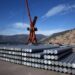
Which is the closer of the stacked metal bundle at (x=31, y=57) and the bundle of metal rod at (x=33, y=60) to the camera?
the bundle of metal rod at (x=33, y=60)

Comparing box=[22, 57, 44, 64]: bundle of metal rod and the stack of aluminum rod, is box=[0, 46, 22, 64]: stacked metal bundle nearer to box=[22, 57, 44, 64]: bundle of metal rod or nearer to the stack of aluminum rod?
the stack of aluminum rod

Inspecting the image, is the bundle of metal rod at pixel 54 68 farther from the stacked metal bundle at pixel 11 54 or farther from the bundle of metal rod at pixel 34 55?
the stacked metal bundle at pixel 11 54

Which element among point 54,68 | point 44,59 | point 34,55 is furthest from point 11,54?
point 54,68

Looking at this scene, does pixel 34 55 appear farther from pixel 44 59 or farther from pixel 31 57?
pixel 44 59

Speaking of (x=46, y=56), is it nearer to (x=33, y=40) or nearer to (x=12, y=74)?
(x=12, y=74)

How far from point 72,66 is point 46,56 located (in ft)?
13.8

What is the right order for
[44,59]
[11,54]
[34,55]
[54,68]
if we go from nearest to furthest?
1. [54,68]
2. [44,59]
3. [34,55]
4. [11,54]

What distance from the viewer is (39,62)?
823 inches

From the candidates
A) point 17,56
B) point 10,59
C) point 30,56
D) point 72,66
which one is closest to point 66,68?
point 72,66

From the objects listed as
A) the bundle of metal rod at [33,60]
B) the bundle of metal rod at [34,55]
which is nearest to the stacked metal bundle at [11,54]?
the bundle of metal rod at [33,60]

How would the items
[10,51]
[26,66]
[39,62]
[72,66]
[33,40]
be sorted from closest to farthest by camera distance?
[72,66]
[39,62]
[26,66]
[10,51]
[33,40]

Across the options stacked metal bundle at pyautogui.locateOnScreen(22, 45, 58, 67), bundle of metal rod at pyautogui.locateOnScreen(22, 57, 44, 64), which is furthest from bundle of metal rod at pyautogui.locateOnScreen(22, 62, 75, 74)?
bundle of metal rod at pyautogui.locateOnScreen(22, 57, 44, 64)

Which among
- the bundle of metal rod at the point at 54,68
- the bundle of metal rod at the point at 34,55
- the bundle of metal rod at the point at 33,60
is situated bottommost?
the bundle of metal rod at the point at 54,68

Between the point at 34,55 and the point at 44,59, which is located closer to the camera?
the point at 44,59
